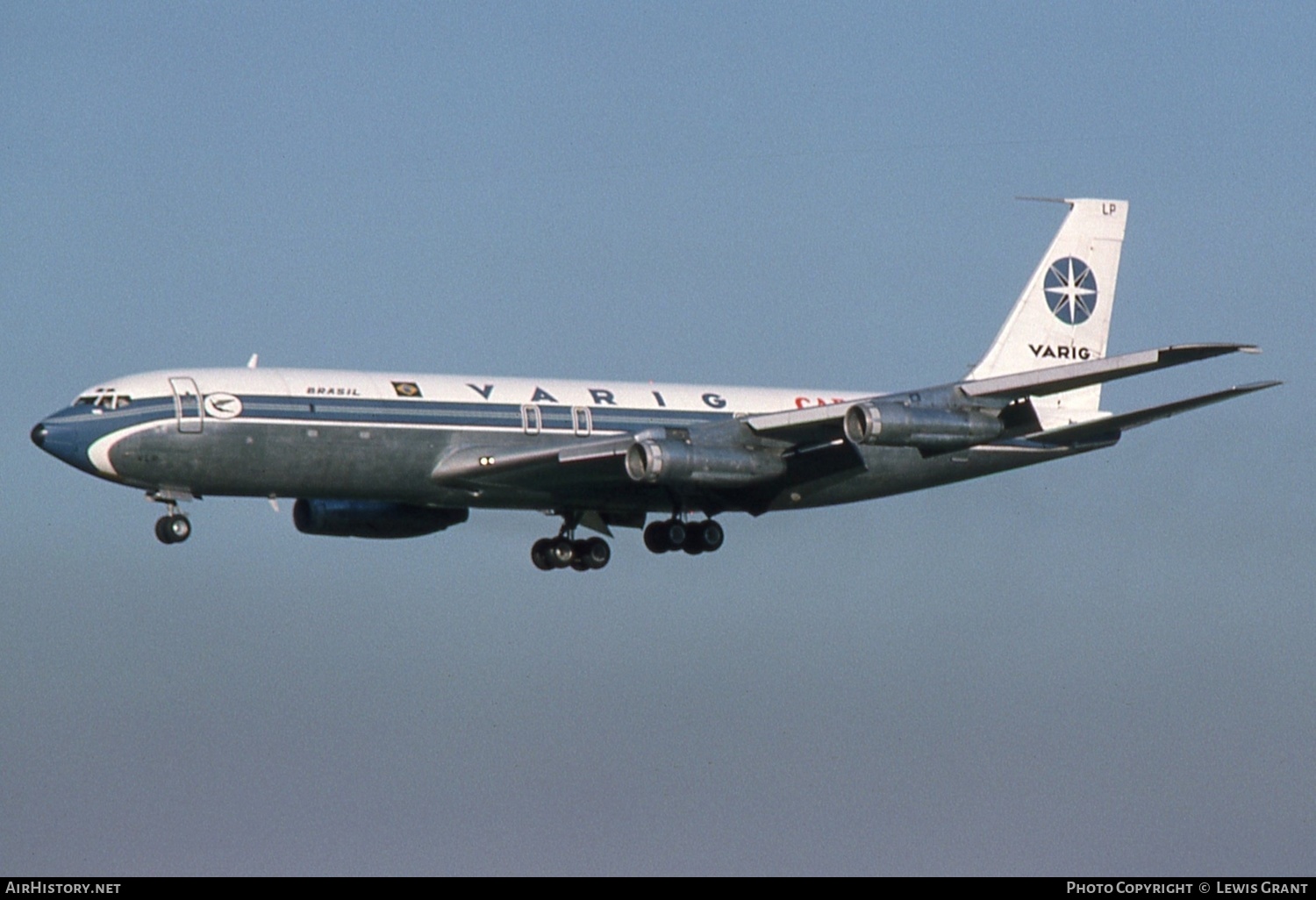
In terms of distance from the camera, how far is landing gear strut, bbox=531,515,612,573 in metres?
64.9

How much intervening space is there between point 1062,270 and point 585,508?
1709 centimetres

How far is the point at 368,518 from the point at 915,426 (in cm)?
1608

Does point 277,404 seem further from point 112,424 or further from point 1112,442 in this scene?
point 1112,442

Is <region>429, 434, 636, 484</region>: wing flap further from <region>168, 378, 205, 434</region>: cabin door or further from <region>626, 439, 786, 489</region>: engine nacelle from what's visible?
<region>168, 378, 205, 434</region>: cabin door

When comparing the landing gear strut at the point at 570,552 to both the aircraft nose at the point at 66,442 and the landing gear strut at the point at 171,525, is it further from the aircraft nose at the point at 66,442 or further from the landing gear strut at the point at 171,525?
the aircraft nose at the point at 66,442

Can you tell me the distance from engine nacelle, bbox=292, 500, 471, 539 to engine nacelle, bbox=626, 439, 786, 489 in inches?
300

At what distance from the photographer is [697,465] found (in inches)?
2315

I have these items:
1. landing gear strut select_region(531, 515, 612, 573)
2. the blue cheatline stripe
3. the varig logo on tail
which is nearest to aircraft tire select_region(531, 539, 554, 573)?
landing gear strut select_region(531, 515, 612, 573)

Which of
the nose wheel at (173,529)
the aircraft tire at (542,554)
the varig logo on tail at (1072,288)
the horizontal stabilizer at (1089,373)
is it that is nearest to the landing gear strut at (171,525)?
the nose wheel at (173,529)

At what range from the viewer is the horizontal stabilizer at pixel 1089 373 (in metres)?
52.5

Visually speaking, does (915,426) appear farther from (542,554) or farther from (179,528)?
(179,528)
